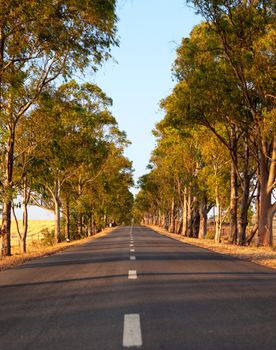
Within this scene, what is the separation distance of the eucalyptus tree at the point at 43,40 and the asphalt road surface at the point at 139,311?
8537 millimetres

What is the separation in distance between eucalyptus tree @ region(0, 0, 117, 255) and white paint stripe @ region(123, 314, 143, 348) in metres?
11.5

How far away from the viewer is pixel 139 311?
6.92 meters

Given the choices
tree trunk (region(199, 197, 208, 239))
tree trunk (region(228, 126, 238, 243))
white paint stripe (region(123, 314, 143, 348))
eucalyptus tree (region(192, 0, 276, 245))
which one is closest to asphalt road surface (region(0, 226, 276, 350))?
white paint stripe (region(123, 314, 143, 348))

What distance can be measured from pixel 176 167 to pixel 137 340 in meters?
43.8

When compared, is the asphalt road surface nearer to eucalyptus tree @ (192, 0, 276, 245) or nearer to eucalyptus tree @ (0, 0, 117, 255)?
eucalyptus tree @ (0, 0, 117, 255)

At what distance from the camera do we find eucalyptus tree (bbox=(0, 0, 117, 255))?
54.4 feet

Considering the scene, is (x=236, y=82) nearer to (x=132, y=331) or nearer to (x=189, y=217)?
(x=132, y=331)

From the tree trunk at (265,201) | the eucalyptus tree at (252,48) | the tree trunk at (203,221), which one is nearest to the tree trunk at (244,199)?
the tree trunk at (265,201)

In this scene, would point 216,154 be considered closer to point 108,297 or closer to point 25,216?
point 25,216

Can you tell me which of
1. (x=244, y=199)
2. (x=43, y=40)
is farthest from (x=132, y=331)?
(x=244, y=199)

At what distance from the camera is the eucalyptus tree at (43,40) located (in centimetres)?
1658

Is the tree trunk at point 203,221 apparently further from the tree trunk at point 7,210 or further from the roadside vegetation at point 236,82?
the tree trunk at point 7,210

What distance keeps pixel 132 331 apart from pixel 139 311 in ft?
4.09

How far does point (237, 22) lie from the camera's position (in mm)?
23438
